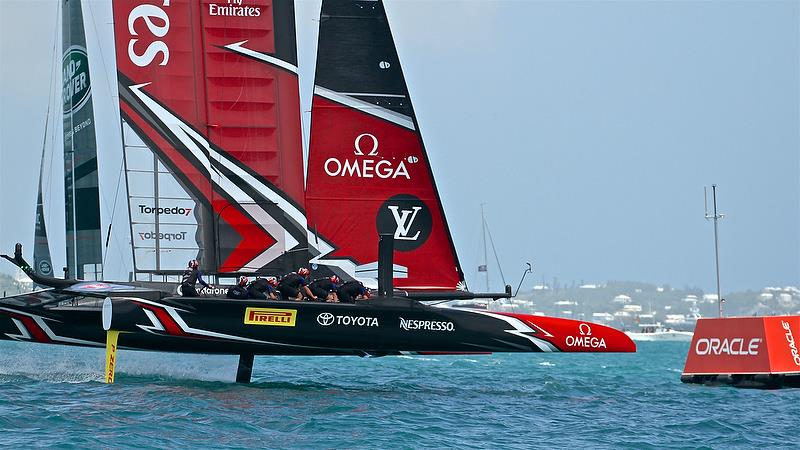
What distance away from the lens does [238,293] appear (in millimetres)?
18141

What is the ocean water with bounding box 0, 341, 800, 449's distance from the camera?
13.3 metres

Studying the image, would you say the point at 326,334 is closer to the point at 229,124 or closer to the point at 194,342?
the point at 194,342

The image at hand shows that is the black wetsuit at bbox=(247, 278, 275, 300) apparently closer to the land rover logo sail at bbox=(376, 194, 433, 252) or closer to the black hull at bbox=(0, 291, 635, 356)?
the black hull at bbox=(0, 291, 635, 356)

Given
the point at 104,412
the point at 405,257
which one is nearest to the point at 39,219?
the point at 405,257

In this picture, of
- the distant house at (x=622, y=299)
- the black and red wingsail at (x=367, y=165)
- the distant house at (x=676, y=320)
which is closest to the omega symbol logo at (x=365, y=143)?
the black and red wingsail at (x=367, y=165)

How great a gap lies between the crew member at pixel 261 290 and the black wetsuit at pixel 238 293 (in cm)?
7

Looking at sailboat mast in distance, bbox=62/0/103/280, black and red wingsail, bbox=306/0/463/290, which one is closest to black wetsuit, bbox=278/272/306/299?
black and red wingsail, bbox=306/0/463/290

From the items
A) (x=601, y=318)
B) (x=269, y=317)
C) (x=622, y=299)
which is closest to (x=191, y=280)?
(x=269, y=317)

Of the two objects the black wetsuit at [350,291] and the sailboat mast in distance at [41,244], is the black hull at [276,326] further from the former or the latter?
the sailboat mast in distance at [41,244]

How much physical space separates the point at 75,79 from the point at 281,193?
7.34m

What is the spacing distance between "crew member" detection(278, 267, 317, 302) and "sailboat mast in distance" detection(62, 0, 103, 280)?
6.93 metres

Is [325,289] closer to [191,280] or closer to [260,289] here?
[260,289]

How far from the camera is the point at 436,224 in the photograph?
20375 mm

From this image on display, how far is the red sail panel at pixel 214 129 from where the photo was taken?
1928 centimetres
